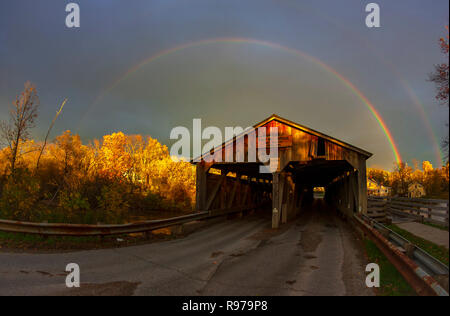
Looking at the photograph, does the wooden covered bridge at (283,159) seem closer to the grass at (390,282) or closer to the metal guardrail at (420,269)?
the grass at (390,282)

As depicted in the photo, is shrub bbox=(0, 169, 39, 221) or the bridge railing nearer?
shrub bbox=(0, 169, 39, 221)

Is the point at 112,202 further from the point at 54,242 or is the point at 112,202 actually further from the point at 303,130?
the point at 303,130

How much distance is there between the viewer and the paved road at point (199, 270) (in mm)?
5316

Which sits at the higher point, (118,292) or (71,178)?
(71,178)

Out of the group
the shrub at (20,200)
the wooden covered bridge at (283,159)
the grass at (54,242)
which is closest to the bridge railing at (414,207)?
the wooden covered bridge at (283,159)

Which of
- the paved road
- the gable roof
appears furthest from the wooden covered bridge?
the paved road

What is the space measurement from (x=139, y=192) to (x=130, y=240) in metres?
24.3

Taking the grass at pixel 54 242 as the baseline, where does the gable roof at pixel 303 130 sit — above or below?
above

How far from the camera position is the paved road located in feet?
17.4

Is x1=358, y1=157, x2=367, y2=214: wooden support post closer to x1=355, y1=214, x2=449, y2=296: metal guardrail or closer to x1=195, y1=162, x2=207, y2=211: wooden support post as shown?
x1=355, y1=214, x2=449, y2=296: metal guardrail

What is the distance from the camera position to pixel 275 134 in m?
16.4

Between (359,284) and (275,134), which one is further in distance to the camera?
(275,134)
